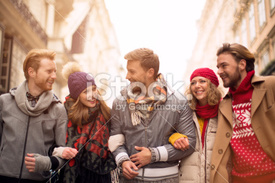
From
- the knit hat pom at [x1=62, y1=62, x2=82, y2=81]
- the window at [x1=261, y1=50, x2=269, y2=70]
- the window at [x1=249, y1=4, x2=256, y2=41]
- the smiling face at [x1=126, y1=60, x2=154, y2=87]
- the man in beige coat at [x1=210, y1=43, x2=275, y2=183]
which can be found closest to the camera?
the man in beige coat at [x1=210, y1=43, x2=275, y2=183]

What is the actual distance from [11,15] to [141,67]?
3.92ft

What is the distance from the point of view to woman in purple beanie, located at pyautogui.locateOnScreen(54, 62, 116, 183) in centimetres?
173

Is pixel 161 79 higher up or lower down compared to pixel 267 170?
higher up

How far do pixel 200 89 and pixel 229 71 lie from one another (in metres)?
0.26

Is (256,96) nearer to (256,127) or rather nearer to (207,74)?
(256,127)

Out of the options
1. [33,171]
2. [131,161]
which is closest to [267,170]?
[131,161]

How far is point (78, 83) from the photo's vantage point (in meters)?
1.83

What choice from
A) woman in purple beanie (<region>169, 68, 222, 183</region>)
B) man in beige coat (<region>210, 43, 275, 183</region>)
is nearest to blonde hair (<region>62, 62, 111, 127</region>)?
woman in purple beanie (<region>169, 68, 222, 183</region>)

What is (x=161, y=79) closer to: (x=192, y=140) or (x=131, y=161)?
(x=192, y=140)

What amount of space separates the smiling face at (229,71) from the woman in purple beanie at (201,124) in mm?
92

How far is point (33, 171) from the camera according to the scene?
157cm

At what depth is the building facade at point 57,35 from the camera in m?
1.98

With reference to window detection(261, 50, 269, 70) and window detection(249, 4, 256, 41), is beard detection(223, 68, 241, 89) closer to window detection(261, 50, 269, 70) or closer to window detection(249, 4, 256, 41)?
window detection(249, 4, 256, 41)

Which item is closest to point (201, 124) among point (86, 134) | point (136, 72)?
point (136, 72)
